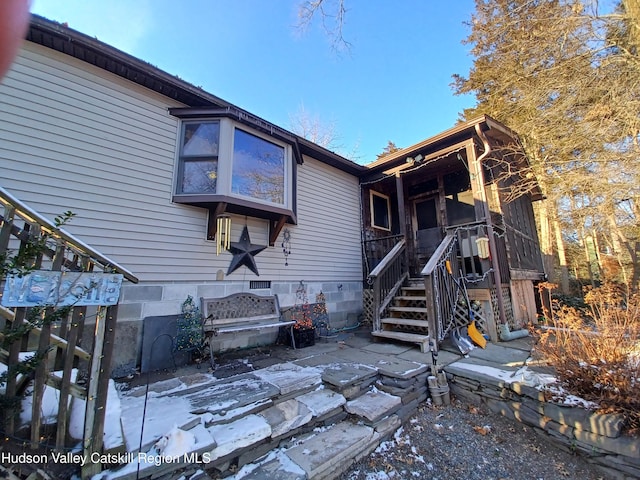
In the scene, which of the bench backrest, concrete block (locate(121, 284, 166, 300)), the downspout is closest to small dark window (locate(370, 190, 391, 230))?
the downspout

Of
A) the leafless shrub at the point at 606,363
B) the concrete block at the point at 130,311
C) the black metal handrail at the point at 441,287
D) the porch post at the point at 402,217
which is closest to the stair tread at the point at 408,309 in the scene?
the black metal handrail at the point at 441,287

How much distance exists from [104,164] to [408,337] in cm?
532

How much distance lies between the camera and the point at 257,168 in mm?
5020

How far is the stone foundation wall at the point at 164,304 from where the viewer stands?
3.74m

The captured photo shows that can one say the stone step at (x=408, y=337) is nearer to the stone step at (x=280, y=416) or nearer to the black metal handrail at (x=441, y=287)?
the black metal handrail at (x=441, y=287)

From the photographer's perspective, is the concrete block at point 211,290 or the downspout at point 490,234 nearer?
the concrete block at point 211,290

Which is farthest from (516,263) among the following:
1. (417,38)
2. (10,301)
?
(10,301)

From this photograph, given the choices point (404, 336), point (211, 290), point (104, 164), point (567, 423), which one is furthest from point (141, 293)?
point (567, 423)

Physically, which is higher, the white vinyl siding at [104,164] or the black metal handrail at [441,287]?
the white vinyl siding at [104,164]

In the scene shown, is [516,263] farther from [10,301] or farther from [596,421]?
[10,301]

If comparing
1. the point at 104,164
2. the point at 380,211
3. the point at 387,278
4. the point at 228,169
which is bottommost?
the point at 387,278

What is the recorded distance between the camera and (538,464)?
101 inches

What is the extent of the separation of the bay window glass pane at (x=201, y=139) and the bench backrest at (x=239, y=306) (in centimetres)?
247

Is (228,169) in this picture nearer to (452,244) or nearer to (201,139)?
(201,139)
